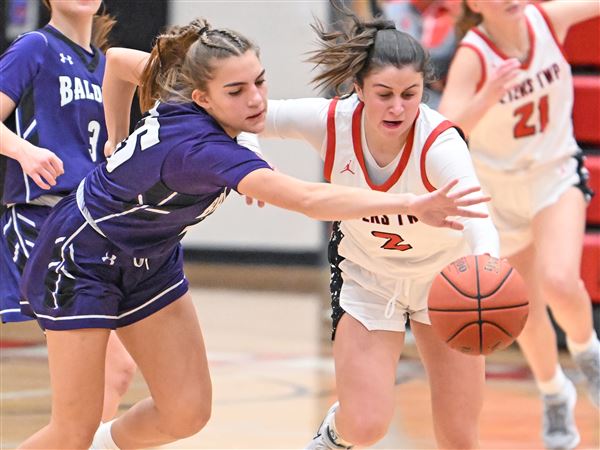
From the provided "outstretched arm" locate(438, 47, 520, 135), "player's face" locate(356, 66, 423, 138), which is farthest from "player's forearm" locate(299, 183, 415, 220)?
"outstretched arm" locate(438, 47, 520, 135)

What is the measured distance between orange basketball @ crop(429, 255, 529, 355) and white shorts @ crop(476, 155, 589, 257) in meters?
2.26

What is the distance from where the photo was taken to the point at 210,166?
3.70 meters

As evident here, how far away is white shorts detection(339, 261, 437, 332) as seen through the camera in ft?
14.2

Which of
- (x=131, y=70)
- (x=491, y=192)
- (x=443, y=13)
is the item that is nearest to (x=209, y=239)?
(x=443, y=13)

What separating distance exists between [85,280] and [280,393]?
10.6 feet

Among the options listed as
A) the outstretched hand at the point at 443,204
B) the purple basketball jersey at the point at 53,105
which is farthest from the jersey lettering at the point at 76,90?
the outstretched hand at the point at 443,204

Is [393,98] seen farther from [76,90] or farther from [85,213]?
[76,90]

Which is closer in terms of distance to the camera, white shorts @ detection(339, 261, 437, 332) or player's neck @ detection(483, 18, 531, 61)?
white shorts @ detection(339, 261, 437, 332)

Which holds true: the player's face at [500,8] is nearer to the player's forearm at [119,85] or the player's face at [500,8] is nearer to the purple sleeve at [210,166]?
the player's forearm at [119,85]

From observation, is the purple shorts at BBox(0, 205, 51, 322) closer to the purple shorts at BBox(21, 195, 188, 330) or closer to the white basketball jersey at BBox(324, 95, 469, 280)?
the purple shorts at BBox(21, 195, 188, 330)

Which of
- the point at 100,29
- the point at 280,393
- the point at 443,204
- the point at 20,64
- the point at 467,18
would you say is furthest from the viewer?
the point at 280,393

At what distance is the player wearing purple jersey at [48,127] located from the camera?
4.70 metres

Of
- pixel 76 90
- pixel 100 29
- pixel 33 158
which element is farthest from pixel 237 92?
pixel 100 29

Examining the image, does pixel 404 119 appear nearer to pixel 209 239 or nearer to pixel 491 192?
pixel 491 192
